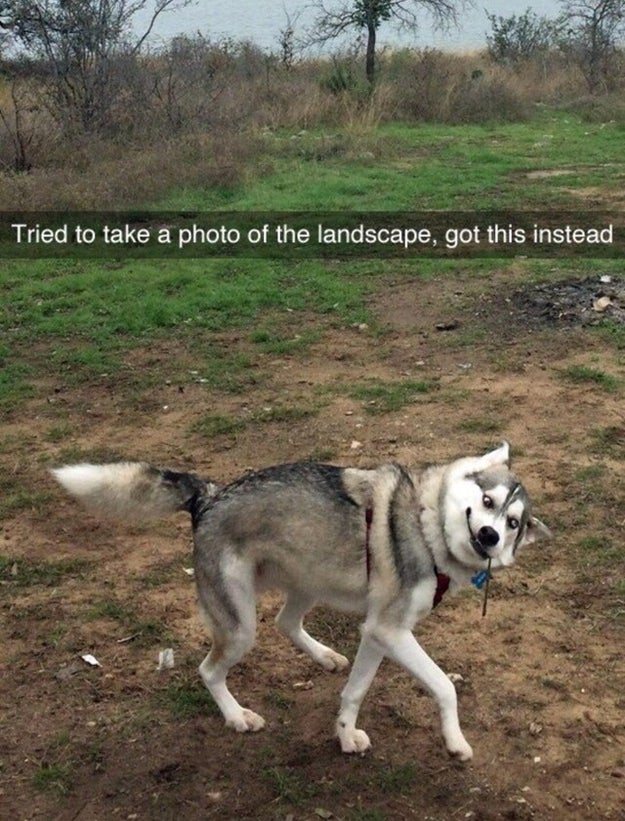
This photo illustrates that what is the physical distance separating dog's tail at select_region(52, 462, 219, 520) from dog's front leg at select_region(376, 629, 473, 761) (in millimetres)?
942

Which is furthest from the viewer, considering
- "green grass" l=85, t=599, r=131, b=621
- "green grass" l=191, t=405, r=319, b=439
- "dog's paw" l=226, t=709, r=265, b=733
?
"green grass" l=191, t=405, r=319, b=439

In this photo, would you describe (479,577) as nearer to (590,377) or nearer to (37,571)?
(37,571)

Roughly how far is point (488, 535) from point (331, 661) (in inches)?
51.1

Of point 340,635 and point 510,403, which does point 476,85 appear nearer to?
point 510,403

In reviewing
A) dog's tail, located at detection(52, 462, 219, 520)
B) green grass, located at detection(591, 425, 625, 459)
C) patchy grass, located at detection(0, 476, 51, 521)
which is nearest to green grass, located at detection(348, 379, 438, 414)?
green grass, located at detection(591, 425, 625, 459)

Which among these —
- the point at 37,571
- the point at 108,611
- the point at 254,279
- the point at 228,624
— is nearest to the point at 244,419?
the point at 37,571

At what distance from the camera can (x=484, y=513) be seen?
3.38 metres

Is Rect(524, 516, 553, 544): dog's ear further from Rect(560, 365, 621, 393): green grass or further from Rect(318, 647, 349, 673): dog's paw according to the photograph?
Rect(560, 365, 621, 393): green grass

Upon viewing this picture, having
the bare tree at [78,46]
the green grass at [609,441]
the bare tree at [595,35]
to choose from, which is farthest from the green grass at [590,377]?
the bare tree at [595,35]

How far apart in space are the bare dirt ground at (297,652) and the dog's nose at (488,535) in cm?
102

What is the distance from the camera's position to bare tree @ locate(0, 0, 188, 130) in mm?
16391

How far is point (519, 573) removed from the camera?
5020 mm

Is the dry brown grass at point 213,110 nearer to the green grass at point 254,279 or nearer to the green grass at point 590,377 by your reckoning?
the green grass at point 254,279

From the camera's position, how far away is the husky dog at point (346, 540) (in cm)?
353
